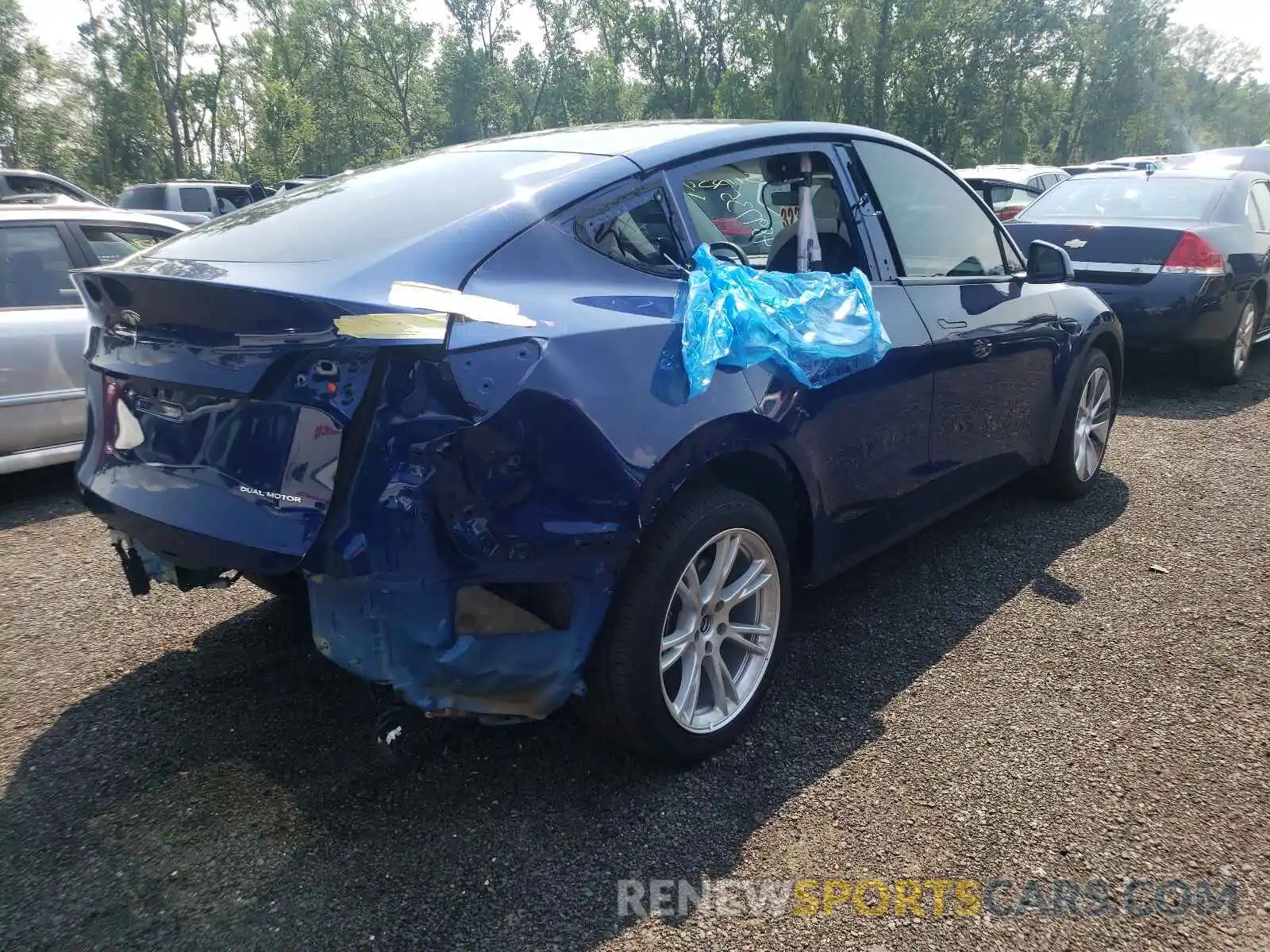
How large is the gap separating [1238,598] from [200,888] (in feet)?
12.1

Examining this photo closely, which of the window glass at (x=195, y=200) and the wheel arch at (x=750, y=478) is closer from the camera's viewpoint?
the wheel arch at (x=750, y=478)

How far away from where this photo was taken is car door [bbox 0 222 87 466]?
460 centimetres

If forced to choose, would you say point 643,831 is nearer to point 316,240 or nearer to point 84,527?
point 316,240

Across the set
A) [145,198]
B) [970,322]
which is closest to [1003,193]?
[970,322]

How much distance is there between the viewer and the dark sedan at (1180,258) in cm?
640

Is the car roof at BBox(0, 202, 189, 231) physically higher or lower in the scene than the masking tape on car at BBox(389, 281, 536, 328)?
higher

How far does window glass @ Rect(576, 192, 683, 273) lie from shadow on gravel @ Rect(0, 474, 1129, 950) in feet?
4.59

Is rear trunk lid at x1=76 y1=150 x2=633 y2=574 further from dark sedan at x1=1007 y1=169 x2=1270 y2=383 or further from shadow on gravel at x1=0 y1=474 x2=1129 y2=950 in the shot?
dark sedan at x1=1007 y1=169 x2=1270 y2=383

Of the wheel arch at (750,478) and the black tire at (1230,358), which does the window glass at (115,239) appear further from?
the black tire at (1230,358)

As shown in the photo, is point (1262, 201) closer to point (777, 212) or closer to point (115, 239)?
point (777, 212)

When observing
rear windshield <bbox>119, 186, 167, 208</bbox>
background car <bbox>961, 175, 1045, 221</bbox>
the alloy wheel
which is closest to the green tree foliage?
rear windshield <bbox>119, 186, 167, 208</bbox>

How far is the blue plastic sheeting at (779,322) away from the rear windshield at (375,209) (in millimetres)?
484

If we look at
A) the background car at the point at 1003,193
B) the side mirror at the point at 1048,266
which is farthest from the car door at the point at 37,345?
the background car at the point at 1003,193
